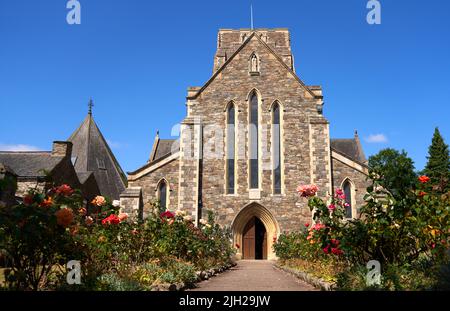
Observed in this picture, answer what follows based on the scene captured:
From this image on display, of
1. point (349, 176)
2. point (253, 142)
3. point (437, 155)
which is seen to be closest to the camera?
point (349, 176)

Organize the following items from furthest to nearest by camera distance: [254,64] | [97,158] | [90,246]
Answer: [97,158]
[254,64]
[90,246]

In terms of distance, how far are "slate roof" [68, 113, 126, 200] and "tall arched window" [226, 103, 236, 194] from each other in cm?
1252

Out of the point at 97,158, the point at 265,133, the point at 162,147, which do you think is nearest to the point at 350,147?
the point at 265,133

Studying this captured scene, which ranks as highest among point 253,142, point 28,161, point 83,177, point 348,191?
point 253,142

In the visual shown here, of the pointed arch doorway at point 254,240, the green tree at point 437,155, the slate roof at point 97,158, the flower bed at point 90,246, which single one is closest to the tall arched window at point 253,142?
the pointed arch doorway at point 254,240

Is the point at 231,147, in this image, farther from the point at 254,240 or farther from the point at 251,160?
the point at 254,240

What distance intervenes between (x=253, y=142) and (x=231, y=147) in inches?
50.1

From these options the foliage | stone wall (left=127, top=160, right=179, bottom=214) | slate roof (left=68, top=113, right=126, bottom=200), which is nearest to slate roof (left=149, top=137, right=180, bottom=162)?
slate roof (left=68, top=113, right=126, bottom=200)

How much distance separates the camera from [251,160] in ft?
76.5

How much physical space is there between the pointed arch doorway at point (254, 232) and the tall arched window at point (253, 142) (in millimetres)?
1417

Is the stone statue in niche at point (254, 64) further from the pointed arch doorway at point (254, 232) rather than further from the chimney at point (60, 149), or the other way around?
the chimney at point (60, 149)

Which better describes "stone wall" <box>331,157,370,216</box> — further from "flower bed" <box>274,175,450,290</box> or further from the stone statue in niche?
"flower bed" <box>274,175,450,290</box>

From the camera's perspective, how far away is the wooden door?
23625 mm

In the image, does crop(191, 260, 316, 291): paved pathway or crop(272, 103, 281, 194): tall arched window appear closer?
crop(191, 260, 316, 291): paved pathway
